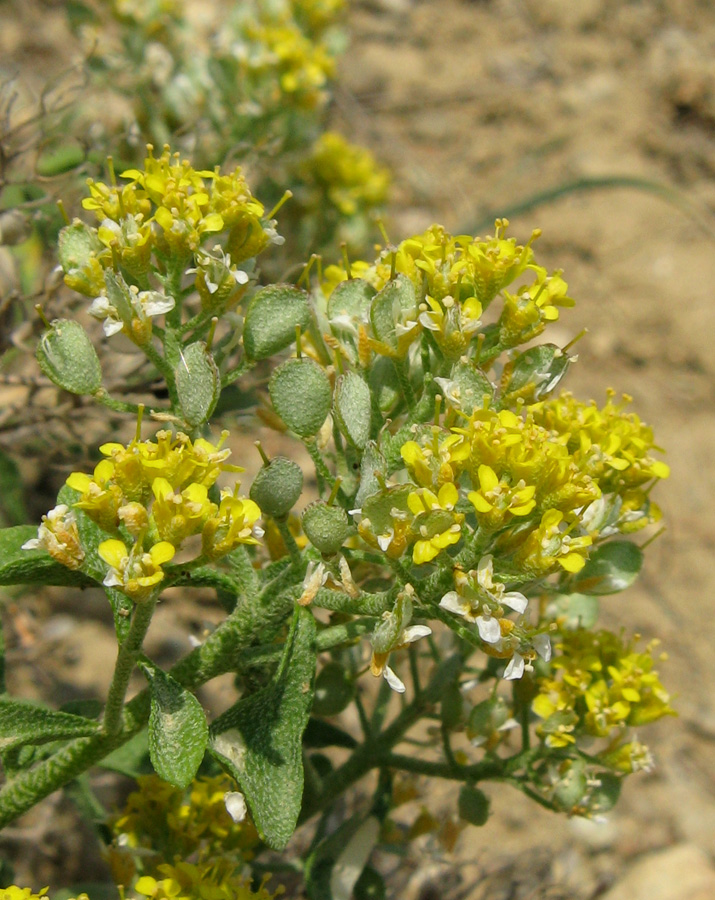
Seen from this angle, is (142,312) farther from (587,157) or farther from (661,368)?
(587,157)

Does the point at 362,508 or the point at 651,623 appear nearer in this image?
the point at 362,508

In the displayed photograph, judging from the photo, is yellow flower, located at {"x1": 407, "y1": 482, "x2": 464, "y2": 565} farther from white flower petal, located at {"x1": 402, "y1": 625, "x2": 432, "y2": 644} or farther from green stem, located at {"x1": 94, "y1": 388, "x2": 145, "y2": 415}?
green stem, located at {"x1": 94, "y1": 388, "x2": 145, "y2": 415}

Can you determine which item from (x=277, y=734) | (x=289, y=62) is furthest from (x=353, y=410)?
(x=289, y=62)

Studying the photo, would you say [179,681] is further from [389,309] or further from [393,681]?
[389,309]

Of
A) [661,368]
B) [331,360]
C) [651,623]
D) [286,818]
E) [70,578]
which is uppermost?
[331,360]

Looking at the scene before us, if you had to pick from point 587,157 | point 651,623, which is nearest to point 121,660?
point 651,623

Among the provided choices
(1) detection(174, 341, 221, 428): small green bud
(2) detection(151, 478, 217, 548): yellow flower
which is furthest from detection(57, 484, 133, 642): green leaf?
(1) detection(174, 341, 221, 428): small green bud
